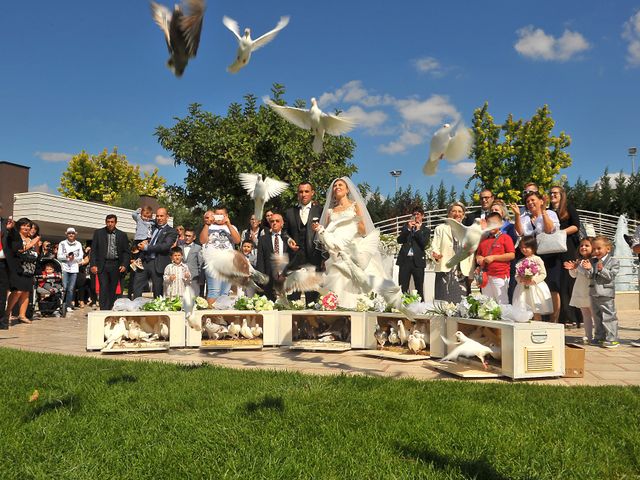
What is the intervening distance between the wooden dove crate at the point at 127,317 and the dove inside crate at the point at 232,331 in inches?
11.4

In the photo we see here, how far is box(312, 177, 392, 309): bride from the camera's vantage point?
204 inches

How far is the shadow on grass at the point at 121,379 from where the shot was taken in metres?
4.09

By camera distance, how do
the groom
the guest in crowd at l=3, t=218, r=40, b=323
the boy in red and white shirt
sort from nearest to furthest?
1. the boy in red and white shirt
2. the groom
3. the guest in crowd at l=3, t=218, r=40, b=323

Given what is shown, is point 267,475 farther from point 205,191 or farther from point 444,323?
point 205,191

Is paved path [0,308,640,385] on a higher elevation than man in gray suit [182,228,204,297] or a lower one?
lower

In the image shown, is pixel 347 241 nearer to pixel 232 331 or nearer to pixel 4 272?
pixel 232 331

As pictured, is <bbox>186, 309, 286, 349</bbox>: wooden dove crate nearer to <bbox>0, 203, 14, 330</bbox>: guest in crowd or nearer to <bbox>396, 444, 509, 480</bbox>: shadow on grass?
<bbox>396, 444, 509, 480</bbox>: shadow on grass

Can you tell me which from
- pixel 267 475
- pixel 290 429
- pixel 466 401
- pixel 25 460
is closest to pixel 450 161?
pixel 466 401

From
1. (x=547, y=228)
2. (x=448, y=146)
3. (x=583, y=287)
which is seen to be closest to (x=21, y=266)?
(x=448, y=146)

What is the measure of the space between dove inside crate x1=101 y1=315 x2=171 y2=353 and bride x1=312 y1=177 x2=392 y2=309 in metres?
2.11

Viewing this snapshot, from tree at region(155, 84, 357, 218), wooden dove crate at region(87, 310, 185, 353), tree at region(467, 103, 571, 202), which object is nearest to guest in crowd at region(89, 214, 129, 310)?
wooden dove crate at region(87, 310, 185, 353)

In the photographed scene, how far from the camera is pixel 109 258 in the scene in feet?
26.9

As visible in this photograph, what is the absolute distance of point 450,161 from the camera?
4875mm

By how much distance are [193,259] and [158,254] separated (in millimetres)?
1031
